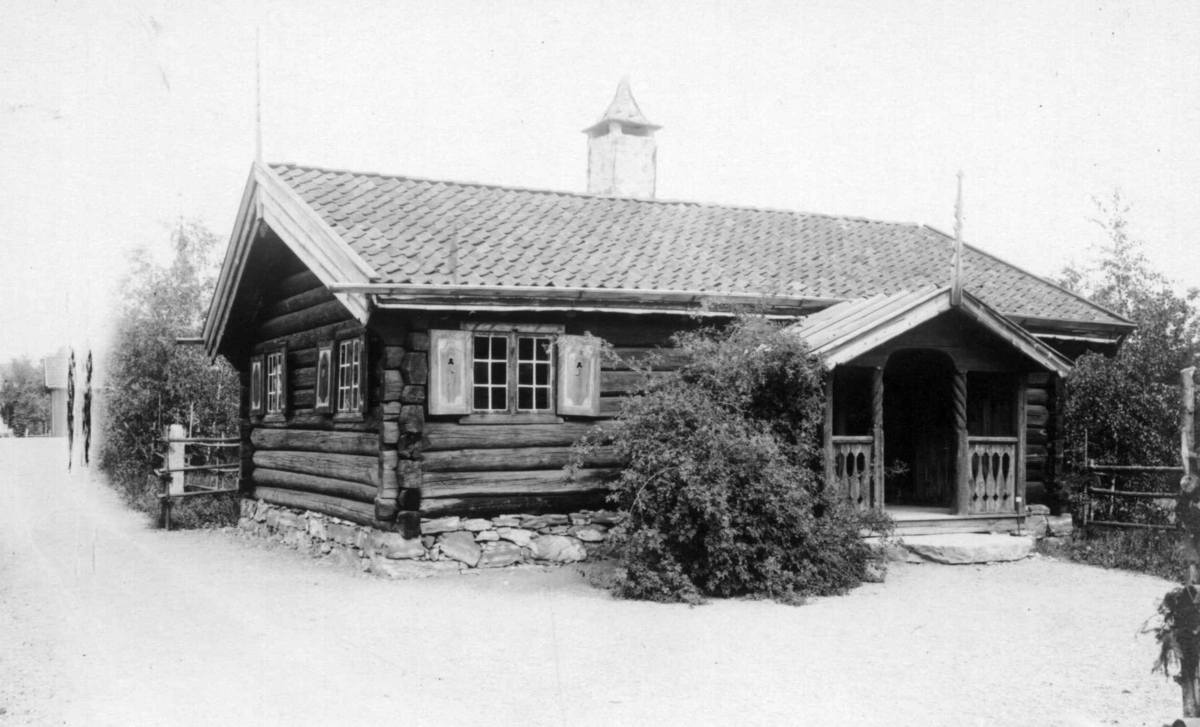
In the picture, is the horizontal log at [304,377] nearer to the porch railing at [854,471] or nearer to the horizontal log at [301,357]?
the horizontal log at [301,357]

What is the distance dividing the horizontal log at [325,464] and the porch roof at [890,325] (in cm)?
522

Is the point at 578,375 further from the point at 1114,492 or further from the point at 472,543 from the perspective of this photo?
the point at 1114,492

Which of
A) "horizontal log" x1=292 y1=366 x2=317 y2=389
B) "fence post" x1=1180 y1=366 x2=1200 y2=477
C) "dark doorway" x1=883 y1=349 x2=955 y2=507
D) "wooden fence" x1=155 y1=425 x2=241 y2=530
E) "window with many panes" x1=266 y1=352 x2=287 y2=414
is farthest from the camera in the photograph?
"wooden fence" x1=155 y1=425 x2=241 y2=530

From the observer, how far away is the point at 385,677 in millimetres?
6926

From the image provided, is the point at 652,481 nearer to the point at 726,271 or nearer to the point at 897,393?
the point at 726,271

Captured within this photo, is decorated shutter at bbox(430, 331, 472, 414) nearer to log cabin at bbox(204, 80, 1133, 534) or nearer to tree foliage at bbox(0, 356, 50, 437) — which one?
log cabin at bbox(204, 80, 1133, 534)

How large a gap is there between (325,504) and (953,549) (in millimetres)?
7683

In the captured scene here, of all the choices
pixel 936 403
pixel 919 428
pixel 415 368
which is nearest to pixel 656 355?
pixel 415 368

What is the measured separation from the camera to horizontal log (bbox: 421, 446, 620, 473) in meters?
11.5

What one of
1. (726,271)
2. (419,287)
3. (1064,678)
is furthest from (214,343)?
(1064,678)

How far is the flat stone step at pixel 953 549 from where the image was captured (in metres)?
11.7

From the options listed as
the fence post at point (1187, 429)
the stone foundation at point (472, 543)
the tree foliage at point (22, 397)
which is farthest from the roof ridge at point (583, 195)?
the tree foliage at point (22, 397)

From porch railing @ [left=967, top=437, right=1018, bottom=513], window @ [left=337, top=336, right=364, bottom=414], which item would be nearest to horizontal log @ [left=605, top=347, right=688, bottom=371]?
window @ [left=337, top=336, right=364, bottom=414]

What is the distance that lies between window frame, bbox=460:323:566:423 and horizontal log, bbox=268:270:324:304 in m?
3.11
